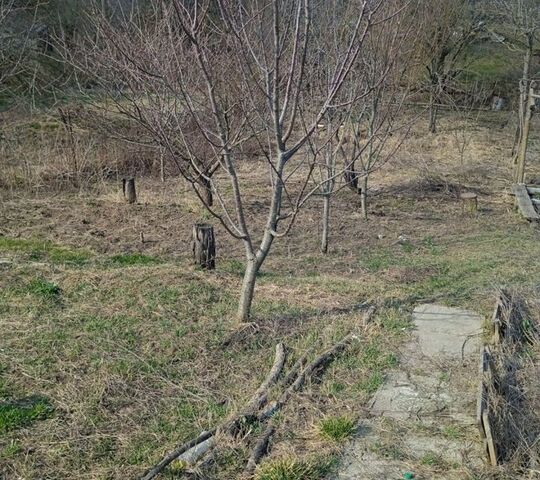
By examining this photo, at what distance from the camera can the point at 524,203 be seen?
11.0 meters

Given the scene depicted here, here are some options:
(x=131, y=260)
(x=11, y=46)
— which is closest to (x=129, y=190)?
(x=131, y=260)

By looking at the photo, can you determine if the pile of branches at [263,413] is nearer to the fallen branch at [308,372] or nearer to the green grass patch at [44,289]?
the fallen branch at [308,372]

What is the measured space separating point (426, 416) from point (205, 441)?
1.41 m

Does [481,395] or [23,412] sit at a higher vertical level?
[481,395]

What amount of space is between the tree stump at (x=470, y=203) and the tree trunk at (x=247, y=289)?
6536 mm

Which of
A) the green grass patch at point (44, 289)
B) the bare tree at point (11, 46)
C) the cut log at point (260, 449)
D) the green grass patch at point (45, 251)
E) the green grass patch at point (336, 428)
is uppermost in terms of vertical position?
the bare tree at point (11, 46)

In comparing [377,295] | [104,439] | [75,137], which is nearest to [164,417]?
[104,439]

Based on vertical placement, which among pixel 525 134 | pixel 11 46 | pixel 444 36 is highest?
pixel 444 36

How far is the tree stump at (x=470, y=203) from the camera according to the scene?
436 inches

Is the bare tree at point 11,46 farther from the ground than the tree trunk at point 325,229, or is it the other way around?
the bare tree at point 11,46

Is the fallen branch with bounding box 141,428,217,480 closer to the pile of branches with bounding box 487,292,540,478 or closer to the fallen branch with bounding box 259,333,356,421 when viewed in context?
the fallen branch with bounding box 259,333,356,421

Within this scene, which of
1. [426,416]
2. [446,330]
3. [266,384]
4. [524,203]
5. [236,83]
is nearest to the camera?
[426,416]

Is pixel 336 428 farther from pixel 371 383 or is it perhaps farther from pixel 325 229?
pixel 325 229

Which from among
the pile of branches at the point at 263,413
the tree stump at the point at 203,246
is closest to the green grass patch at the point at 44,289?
the tree stump at the point at 203,246
